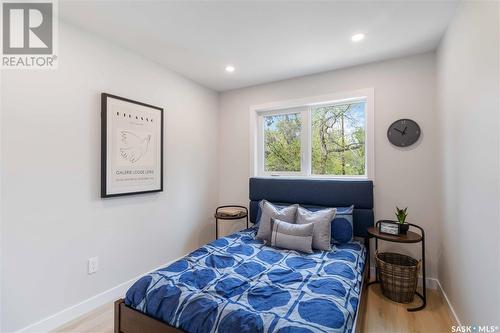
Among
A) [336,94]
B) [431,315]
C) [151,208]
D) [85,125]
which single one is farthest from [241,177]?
[431,315]

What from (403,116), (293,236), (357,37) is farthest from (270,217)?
(357,37)

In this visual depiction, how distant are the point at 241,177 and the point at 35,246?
235 centimetres

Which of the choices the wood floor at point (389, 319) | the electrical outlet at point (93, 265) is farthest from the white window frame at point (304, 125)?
the electrical outlet at point (93, 265)

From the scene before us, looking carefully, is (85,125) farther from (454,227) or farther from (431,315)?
(431,315)

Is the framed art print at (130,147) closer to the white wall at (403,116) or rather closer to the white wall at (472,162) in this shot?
the white wall at (403,116)

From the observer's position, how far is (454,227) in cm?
191

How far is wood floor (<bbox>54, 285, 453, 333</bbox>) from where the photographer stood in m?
1.81

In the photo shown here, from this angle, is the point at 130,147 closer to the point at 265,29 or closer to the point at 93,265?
the point at 93,265

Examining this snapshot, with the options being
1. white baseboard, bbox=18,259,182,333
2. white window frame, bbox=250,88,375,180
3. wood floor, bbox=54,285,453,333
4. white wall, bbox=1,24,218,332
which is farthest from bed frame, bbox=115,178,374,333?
white baseboard, bbox=18,259,182,333

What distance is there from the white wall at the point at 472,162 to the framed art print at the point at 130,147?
8.95 feet

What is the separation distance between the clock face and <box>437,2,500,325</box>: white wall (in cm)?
29

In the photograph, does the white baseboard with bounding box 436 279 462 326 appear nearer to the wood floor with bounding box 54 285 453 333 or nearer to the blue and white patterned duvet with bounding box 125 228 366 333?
the wood floor with bounding box 54 285 453 333

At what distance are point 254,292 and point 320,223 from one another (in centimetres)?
108

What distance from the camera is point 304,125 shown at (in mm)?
3146
